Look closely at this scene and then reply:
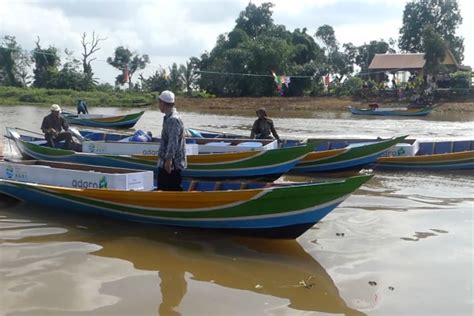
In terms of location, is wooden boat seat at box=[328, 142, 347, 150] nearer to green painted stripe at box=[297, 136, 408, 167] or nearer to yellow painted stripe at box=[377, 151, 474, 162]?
yellow painted stripe at box=[377, 151, 474, 162]

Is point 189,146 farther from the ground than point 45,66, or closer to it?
closer to it

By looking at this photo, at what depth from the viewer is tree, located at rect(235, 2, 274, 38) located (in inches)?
1861

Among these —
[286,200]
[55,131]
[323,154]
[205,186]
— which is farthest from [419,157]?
[55,131]

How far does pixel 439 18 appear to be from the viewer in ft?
145

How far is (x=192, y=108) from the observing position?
3981cm

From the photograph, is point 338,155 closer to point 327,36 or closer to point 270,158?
point 270,158

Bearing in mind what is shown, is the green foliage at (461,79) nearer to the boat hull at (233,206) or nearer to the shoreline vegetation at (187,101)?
the shoreline vegetation at (187,101)

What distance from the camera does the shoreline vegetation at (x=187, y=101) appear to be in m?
37.7

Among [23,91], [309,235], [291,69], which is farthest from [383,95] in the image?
[309,235]

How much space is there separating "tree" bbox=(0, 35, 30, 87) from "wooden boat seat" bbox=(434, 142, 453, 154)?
1965 inches

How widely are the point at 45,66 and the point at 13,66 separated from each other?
382 centimetres

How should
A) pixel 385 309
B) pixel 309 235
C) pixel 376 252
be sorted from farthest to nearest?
pixel 309 235 < pixel 376 252 < pixel 385 309

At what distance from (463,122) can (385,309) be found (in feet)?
79.8

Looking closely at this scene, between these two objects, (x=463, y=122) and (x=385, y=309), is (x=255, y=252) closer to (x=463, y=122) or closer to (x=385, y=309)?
(x=385, y=309)
